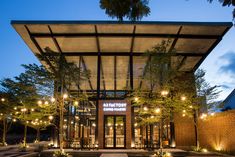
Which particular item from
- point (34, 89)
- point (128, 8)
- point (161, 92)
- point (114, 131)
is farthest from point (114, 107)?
point (128, 8)

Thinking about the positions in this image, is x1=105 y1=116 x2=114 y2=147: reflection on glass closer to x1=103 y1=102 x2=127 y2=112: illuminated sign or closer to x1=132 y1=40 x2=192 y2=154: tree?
x1=103 y1=102 x2=127 y2=112: illuminated sign

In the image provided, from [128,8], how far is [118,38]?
1703 cm

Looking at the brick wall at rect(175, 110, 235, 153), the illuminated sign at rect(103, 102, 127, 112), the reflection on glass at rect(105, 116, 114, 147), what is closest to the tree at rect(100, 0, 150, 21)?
the brick wall at rect(175, 110, 235, 153)

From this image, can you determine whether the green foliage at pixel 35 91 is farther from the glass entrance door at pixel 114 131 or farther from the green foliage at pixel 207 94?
the green foliage at pixel 207 94

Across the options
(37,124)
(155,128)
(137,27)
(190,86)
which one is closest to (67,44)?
(137,27)

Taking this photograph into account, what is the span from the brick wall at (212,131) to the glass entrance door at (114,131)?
581cm

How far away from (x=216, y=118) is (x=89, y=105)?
1149 cm

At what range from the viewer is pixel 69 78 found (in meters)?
20.0

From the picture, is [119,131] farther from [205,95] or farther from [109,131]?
[205,95]

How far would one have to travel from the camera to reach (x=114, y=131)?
22.6 metres

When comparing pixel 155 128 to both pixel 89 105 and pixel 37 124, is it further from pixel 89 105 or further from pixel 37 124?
pixel 37 124

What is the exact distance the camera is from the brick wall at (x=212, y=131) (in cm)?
1759

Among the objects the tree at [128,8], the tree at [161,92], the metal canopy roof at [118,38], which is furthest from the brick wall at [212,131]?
the tree at [128,8]

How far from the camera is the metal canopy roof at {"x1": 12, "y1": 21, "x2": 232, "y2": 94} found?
68.2 ft
